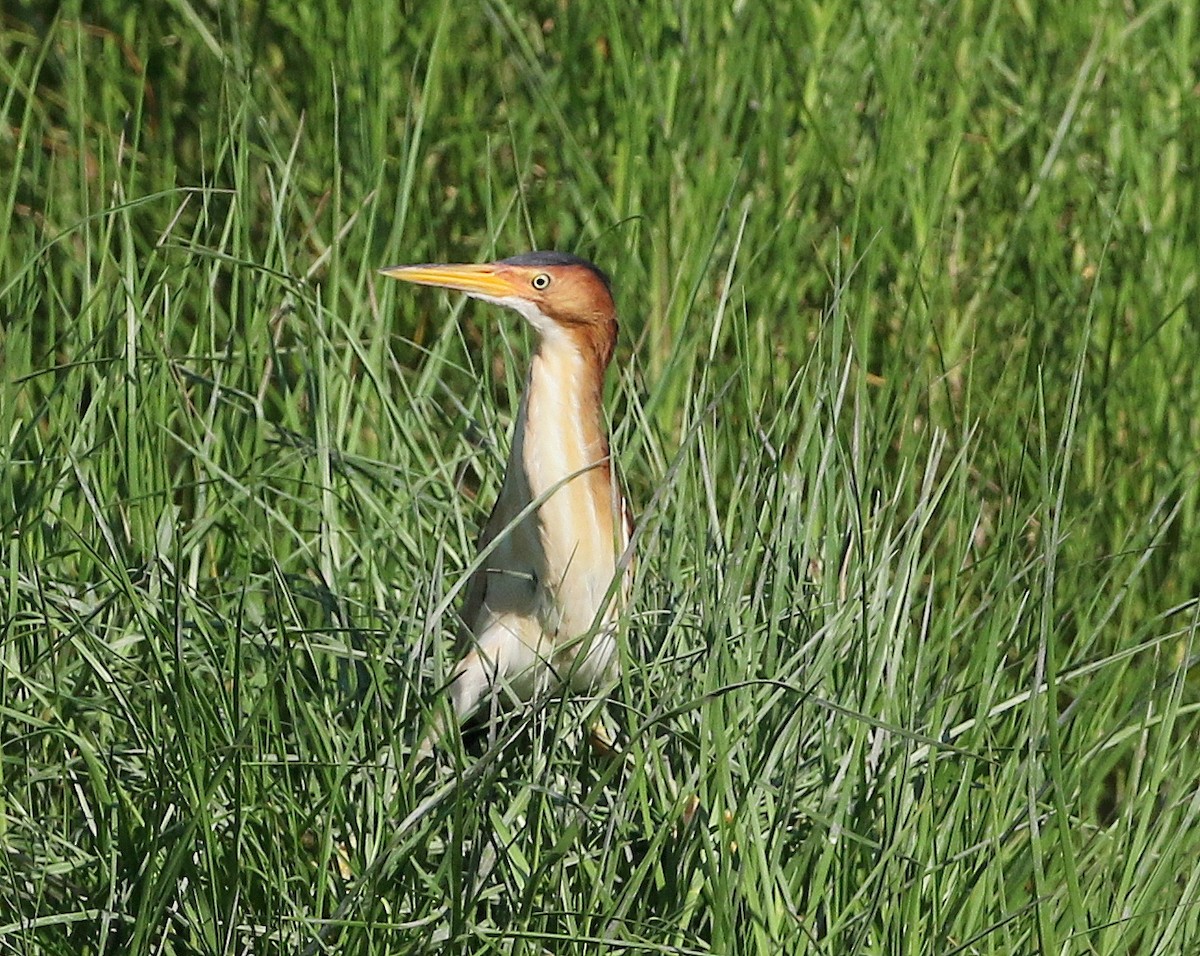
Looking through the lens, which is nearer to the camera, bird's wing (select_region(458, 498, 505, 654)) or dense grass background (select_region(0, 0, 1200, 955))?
dense grass background (select_region(0, 0, 1200, 955))

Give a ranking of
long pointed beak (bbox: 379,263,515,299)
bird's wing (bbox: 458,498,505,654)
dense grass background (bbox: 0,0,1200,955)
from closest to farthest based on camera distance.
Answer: dense grass background (bbox: 0,0,1200,955) → long pointed beak (bbox: 379,263,515,299) → bird's wing (bbox: 458,498,505,654)

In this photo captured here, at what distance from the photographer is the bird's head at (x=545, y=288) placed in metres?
2.09

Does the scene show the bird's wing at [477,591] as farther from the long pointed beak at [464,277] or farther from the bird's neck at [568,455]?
the long pointed beak at [464,277]

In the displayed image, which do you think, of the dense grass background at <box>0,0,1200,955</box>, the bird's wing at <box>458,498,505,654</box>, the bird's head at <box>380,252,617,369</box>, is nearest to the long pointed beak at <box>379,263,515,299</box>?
the bird's head at <box>380,252,617,369</box>

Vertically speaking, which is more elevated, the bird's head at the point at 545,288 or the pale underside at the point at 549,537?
the bird's head at the point at 545,288

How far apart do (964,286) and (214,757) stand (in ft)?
5.27

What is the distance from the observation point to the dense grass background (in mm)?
1660

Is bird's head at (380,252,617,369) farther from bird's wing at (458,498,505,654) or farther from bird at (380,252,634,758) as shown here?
bird's wing at (458,498,505,654)

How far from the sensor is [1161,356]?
266 centimetres

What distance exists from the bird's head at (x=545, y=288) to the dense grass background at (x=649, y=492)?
13 centimetres

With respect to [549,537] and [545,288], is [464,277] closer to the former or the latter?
[545,288]

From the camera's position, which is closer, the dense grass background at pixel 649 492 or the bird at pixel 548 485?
the dense grass background at pixel 649 492

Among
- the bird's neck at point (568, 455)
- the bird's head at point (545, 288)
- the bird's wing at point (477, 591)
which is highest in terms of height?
the bird's head at point (545, 288)

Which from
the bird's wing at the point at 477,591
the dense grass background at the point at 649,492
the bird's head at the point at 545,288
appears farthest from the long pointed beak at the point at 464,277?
→ the bird's wing at the point at 477,591
